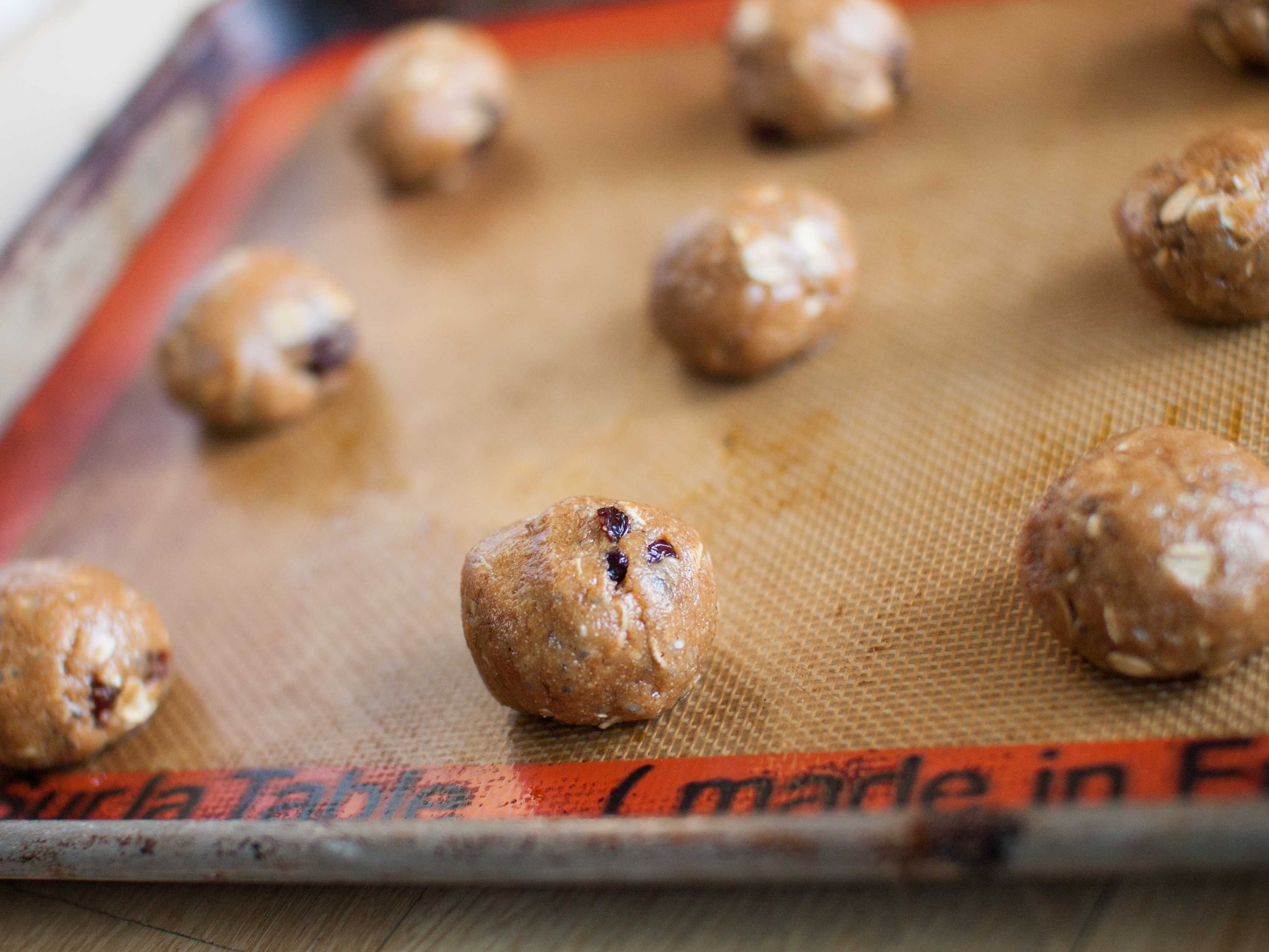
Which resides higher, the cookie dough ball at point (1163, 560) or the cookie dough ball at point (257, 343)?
the cookie dough ball at point (257, 343)

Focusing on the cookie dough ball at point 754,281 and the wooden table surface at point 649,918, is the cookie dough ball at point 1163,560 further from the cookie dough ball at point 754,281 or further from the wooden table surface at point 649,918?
the cookie dough ball at point 754,281

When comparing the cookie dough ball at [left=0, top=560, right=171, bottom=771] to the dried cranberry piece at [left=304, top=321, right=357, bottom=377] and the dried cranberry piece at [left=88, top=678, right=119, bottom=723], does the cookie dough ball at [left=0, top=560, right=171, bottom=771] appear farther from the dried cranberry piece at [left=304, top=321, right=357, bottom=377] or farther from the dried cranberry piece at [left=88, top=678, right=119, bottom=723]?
the dried cranberry piece at [left=304, top=321, right=357, bottom=377]

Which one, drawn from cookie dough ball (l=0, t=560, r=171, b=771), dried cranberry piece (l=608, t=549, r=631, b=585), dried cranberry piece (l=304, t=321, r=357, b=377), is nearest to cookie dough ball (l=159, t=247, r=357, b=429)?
dried cranberry piece (l=304, t=321, r=357, b=377)

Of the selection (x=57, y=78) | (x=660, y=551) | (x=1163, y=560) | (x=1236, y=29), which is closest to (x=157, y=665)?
(x=660, y=551)

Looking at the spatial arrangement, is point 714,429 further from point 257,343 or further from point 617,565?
point 257,343

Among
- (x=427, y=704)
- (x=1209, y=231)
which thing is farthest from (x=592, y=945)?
(x=1209, y=231)

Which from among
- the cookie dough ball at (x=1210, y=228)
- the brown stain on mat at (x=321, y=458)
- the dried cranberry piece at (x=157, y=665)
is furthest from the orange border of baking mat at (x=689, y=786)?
Answer: the cookie dough ball at (x=1210, y=228)

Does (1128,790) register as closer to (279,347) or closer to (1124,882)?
(1124,882)
